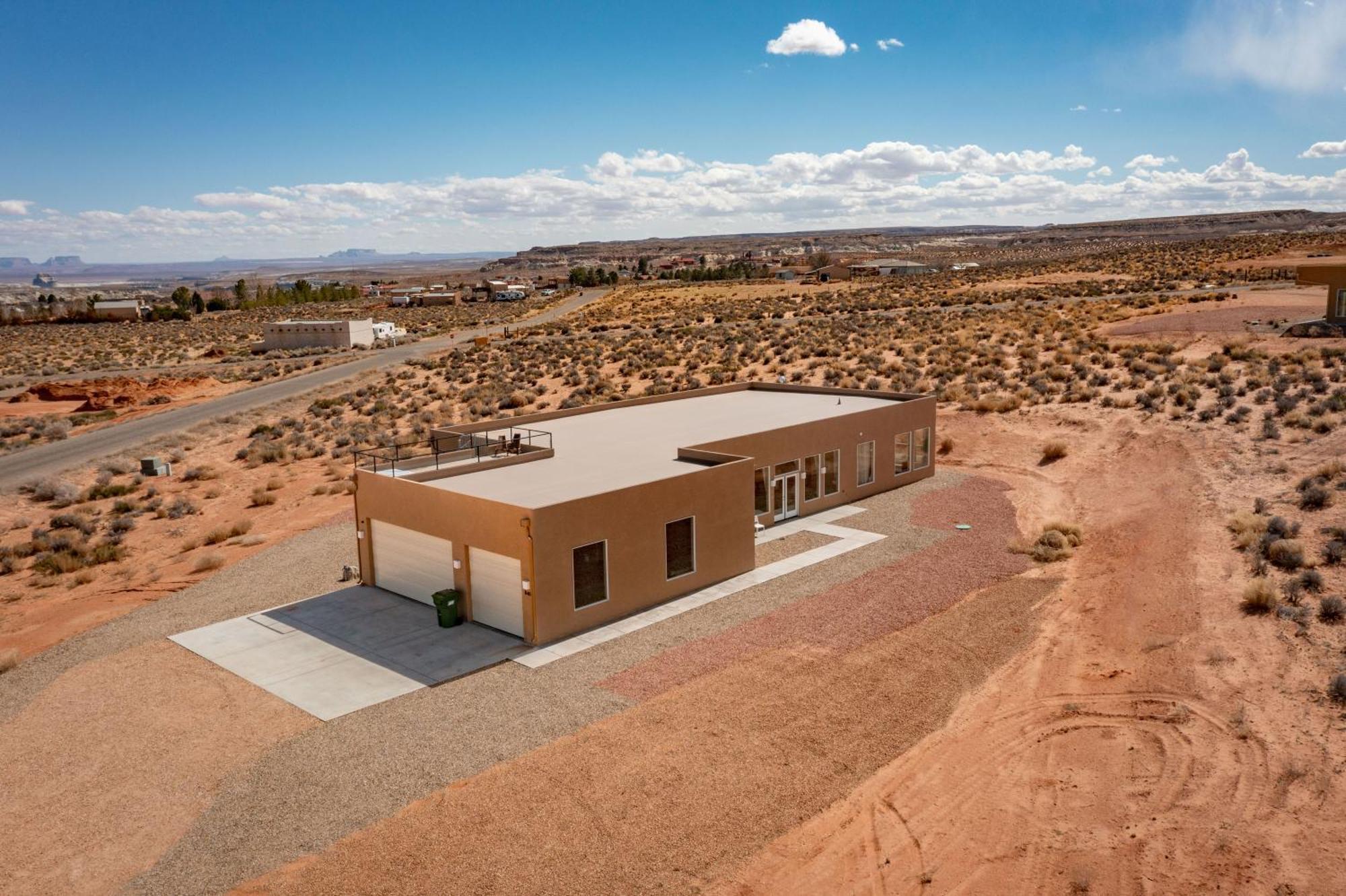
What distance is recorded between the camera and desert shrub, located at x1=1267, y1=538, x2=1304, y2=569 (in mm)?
19422

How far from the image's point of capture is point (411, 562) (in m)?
20.9

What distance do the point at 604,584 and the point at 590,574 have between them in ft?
1.26

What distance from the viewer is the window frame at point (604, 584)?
733 inches

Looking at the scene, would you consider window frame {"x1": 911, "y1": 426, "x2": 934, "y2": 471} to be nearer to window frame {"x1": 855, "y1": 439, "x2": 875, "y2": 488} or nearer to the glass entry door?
window frame {"x1": 855, "y1": 439, "x2": 875, "y2": 488}

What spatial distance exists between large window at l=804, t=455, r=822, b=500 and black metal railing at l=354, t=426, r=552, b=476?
7562 mm

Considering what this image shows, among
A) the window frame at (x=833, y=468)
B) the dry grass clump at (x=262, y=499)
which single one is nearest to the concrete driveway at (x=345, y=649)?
the dry grass clump at (x=262, y=499)

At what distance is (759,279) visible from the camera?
13450 cm

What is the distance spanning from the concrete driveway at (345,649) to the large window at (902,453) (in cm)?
1692

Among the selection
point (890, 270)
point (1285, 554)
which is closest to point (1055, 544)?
point (1285, 554)

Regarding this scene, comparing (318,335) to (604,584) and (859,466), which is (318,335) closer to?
(859,466)

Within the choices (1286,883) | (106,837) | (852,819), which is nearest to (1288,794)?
(1286,883)

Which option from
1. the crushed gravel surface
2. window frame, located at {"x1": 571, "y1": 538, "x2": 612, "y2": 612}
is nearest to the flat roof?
window frame, located at {"x1": 571, "y1": 538, "x2": 612, "y2": 612}

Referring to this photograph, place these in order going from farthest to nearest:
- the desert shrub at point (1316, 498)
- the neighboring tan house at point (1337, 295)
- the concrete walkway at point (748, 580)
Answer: the neighboring tan house at point (1337, 295) → the desert shrub at point (1316, 498) → the concrete walkway at point (748, 580)

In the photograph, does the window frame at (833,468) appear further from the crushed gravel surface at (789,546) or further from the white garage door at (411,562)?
the white garage door at (411,562)
